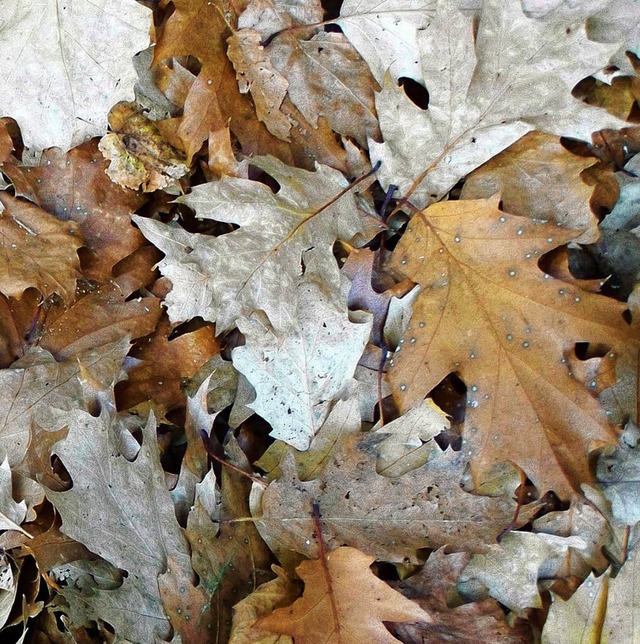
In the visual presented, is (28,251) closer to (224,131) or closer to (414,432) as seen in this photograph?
(224,131)

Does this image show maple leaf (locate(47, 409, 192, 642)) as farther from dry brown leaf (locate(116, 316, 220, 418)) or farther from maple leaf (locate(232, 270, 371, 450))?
maple leaf (locate(232, 270, 371, 450))

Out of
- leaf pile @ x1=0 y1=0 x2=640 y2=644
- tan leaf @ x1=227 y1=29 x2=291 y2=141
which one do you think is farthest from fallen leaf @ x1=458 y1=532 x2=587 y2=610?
tan leaf @ x1=227 y1=29 x2=291 y2=141

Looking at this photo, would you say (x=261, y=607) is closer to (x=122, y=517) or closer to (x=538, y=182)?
(x=122, y=517)

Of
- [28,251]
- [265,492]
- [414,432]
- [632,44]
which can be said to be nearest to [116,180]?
[28,251]

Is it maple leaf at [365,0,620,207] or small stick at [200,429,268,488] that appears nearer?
maple leaf at [365,0,620,207]

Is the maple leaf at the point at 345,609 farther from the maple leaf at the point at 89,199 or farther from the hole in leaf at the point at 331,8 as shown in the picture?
the hole in leaf at the point at 331,8

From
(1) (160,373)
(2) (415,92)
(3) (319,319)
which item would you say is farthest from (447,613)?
(2) (415,92)
